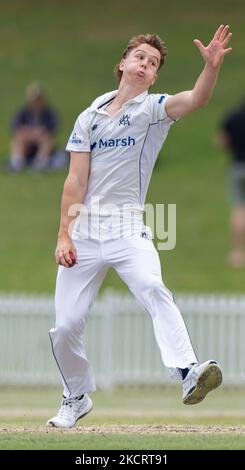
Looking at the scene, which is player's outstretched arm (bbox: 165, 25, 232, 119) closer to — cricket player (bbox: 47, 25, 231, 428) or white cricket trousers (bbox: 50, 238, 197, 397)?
cricket player (bbox: 47, 25, 231, 428)

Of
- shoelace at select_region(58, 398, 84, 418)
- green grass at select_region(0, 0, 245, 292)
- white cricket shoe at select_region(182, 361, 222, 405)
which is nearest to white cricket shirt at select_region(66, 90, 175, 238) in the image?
white cricket shoe at select_region(182, 361, 222, 405)

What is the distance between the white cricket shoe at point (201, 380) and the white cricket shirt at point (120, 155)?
1007 millimetres

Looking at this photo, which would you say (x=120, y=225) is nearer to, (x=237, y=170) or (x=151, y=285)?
(x=151, y=285)

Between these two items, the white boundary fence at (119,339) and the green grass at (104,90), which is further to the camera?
the green grass at (104,90)

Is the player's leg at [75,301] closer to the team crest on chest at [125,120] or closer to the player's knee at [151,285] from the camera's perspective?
the player's knee at [151,285]

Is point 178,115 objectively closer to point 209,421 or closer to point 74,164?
point 74,164

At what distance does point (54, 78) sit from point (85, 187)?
22.9 metres

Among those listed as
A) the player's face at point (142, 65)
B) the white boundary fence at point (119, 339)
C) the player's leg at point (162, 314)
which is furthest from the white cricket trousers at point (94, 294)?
the white boundary fence at point (119, 339)

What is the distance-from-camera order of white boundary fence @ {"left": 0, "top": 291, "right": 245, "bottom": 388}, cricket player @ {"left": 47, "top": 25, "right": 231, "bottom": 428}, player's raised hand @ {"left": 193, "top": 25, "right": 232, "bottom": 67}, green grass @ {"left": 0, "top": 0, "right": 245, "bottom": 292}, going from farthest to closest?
green grass @ {"left": 0, "top": 0, "right": 245, "bottom": 292} < white boundary fence @ {"left": 0, "top": 291, "right": 245, "bottom": 388} < cricket player @ {"left": 47, "top": 25, "right": 231, "bottom": 428} < player's raised hand @ {"left": 193, "top": 25, "right": 232, "bottom": 67}

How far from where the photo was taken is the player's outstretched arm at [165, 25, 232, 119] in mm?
9141

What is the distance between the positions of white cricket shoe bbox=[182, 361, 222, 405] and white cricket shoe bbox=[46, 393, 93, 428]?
1067 mm

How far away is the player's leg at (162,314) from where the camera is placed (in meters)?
9.18

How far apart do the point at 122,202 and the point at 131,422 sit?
3.16 meters

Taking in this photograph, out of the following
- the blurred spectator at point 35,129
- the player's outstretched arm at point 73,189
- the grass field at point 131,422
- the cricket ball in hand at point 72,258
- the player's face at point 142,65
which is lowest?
the grass field at point 131,422
